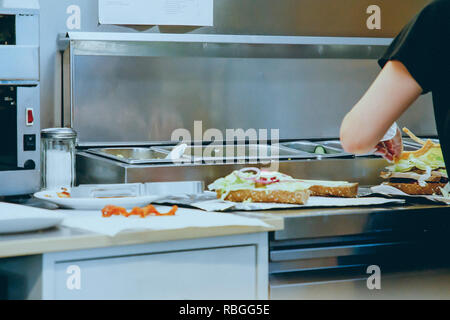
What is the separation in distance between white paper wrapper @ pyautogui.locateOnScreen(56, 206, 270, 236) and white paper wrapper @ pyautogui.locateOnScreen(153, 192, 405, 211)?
12 cm

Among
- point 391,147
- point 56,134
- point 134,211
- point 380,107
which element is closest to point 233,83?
point 56,134

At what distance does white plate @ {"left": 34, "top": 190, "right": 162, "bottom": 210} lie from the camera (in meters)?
1.85

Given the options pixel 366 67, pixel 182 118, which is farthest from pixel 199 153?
pixel 366 67

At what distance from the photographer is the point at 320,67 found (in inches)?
122

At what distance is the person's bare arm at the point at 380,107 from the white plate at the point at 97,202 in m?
0.61

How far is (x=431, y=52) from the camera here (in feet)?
4.67

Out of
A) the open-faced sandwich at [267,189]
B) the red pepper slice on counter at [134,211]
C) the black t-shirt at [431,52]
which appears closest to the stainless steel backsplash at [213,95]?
the open-faced sandwich at [267,189]

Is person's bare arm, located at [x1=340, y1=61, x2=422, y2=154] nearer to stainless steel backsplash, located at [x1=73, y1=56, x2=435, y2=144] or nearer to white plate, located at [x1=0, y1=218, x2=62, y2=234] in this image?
white plate, located at [x1=0, y1=218, x2=62, y2=234]

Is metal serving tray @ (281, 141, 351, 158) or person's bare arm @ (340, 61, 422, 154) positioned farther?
metal serving tray @ (281, 141, 351, 158)

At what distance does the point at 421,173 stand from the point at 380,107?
2.54ft

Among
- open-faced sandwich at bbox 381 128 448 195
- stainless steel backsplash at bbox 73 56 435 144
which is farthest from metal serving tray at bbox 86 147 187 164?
open-faced sandwich at bbox 381 128 448 195

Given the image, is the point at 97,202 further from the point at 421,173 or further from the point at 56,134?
the point at 421,173
